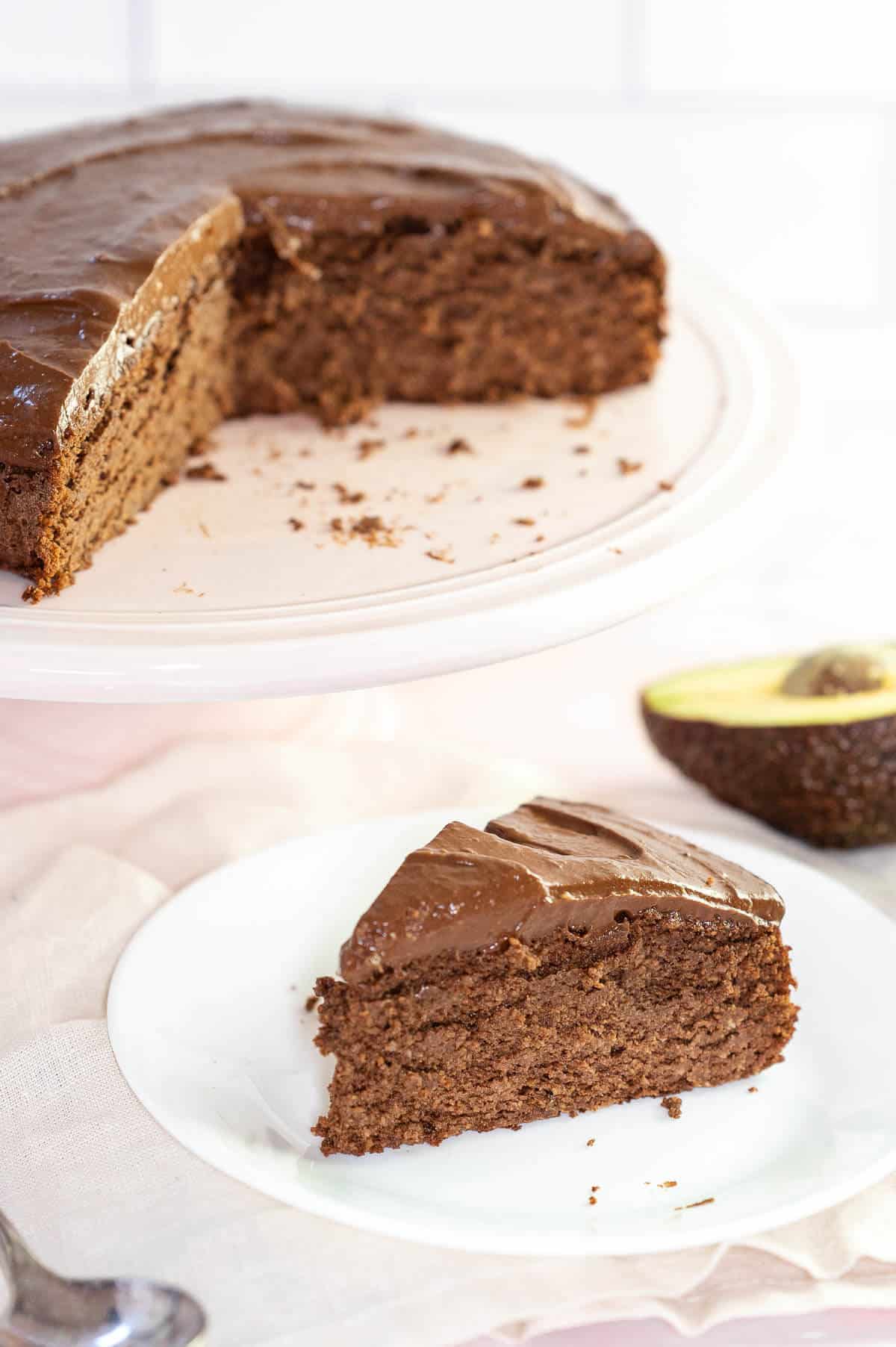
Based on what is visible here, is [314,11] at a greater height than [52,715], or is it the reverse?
[314,11]

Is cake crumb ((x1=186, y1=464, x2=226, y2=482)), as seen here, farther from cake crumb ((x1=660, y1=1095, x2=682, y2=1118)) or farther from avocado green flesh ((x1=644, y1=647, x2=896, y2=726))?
cake crumb ((x1=660, y1=1095, x2=682, y2=1118))

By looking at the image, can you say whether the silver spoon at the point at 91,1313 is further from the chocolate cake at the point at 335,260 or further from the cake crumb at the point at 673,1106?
the chocolate cake at the point at 335,260

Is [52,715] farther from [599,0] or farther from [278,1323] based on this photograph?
[599,0]

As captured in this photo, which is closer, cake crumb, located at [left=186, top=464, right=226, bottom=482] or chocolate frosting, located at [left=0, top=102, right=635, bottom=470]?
chocolate frosting, located at [left=0, top=102, right=635, bottom=470]

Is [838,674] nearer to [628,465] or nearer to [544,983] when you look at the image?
[628,465]

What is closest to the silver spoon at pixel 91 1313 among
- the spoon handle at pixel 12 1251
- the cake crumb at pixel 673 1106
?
the spoon handle at pixel 12 1251

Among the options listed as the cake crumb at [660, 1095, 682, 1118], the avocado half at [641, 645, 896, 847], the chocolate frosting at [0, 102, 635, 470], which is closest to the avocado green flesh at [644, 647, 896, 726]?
the avocado half at [641, 645, 896, 847]

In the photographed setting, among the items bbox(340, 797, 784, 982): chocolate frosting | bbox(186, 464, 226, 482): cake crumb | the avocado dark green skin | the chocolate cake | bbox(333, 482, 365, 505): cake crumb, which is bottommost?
the avocado dark green skin

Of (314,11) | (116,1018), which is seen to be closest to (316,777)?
(116,1018)
